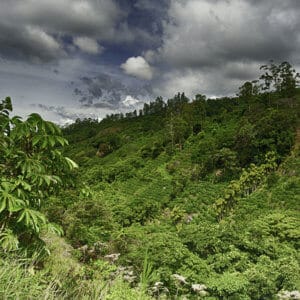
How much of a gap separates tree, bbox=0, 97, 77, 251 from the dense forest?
13 mm

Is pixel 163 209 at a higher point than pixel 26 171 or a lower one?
→ lower

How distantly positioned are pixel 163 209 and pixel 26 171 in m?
36.4

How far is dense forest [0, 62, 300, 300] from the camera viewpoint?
3219mm

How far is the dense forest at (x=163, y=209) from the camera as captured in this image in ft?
10.6

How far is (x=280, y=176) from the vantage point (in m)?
35.8

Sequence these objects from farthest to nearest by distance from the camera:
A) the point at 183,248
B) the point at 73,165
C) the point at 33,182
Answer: the point at 183,248 → the point at 73,165 → the point at 33,182

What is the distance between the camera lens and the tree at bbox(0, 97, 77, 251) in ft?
9.72

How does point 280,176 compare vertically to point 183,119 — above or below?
below

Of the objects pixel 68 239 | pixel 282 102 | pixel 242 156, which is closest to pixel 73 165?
pixel 68 239

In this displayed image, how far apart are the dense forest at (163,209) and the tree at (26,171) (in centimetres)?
1

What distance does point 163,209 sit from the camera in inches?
1529

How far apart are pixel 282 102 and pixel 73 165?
54093mm

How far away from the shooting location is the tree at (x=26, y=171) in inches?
117

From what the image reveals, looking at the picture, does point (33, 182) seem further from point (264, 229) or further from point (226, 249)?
point (264, 229)
